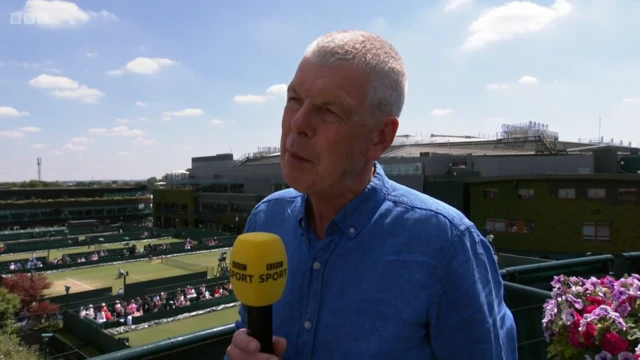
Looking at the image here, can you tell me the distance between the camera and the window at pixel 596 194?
83.9 feet

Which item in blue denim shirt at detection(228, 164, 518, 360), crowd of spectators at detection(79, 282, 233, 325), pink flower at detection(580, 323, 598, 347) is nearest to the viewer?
blue denim shirt at detection(228, 164, 518, 360)

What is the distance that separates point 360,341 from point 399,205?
50 centimetres

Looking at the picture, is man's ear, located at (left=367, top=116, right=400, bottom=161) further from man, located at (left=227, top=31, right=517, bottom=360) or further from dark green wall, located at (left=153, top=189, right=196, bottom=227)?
dark green wall, located at (left=153, top=189, right=196, bottom=227)

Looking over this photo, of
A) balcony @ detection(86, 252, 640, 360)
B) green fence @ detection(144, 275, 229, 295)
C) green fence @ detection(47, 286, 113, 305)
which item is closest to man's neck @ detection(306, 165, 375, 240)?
balcony @ detection(86, 252, 640, 360)

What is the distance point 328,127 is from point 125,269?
111 ft

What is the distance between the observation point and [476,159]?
36812 millimetres

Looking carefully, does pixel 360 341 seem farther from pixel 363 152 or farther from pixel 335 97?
pixel 335 97

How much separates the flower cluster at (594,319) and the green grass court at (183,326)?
1438 cm

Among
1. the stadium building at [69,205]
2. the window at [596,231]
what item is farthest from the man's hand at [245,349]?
the stadium building at [69,205]

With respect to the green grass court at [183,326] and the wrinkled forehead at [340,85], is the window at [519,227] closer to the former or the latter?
the green grass court at [183,326]

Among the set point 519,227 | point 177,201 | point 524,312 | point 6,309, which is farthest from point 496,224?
point 177,201

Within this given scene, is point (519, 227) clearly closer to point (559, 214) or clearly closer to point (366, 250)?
point (559, 214)

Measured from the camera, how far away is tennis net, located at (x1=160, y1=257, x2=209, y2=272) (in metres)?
30.3

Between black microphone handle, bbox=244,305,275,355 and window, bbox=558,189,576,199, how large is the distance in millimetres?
29291
